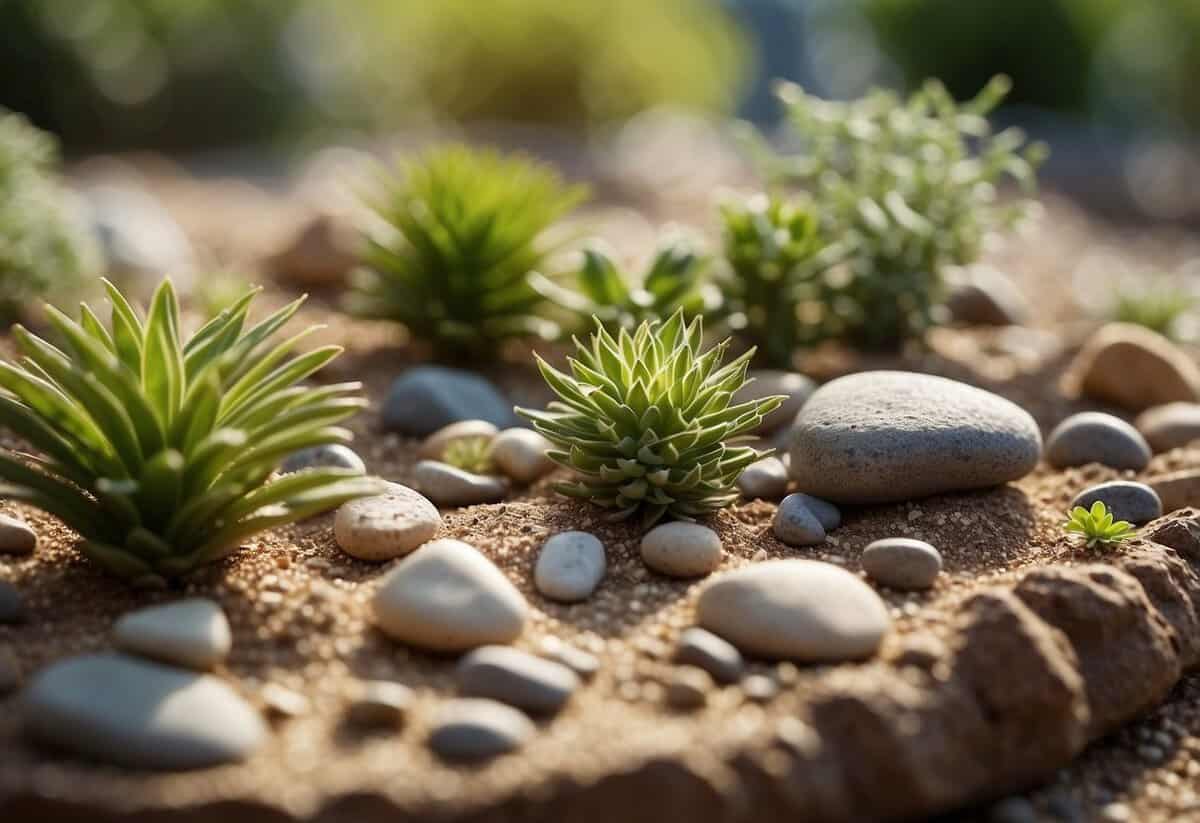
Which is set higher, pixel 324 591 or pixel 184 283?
pixel 184 283

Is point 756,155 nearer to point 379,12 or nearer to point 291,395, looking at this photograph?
point 291,395

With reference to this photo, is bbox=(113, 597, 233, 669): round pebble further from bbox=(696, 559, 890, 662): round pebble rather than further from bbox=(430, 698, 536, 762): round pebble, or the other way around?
bbox=(696, 559, 890, 662): round pebble

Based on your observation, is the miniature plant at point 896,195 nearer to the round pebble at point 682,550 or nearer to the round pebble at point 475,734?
the round pebble at point 682,550

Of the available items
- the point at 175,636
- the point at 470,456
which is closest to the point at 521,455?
the point at 470,456

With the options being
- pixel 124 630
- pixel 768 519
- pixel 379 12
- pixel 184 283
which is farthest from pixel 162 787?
pixel 379 12

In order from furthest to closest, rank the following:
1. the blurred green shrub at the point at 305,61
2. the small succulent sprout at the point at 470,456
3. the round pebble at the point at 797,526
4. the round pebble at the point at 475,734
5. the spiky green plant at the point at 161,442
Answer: the blurred green shrub at the point at 305,61
the small succulent sprout at the point at 470,456
the round pebble at the point at 797,526
the spiky green plant at the point at 161,442
the round pebble at the point at 475,734

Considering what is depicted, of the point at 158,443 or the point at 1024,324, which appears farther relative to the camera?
the point at 1024,324

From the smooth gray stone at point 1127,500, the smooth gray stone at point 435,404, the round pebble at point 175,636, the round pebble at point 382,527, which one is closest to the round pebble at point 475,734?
the round pebble at point 175,636
